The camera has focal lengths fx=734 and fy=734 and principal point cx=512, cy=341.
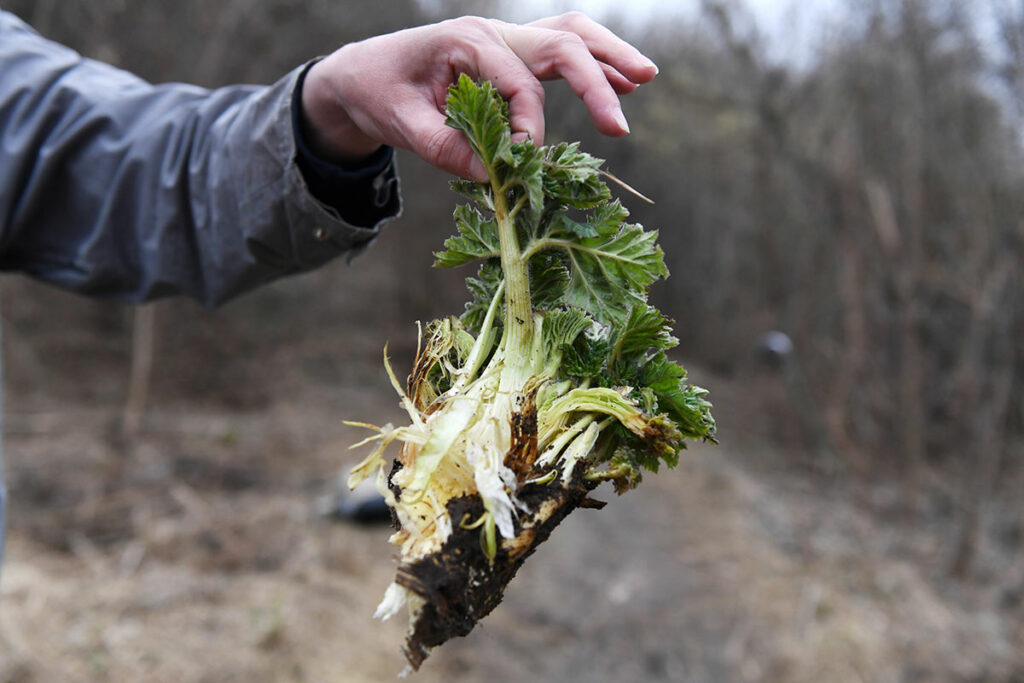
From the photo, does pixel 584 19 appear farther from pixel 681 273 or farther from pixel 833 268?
pixel 681 273

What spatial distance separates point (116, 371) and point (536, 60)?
11.8 metres

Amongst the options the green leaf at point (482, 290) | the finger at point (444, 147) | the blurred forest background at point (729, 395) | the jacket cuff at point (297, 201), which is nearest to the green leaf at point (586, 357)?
the green leaf at point (482, 290)

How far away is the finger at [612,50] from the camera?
186 cm

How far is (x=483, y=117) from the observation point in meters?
1.76

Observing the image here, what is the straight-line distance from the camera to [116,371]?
38.5 feet

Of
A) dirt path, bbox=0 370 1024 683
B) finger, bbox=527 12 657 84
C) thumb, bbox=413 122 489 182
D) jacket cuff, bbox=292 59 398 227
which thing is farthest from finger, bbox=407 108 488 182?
dirt path, bbox=0 370 1024 683

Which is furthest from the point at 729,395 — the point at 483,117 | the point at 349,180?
the point at 483,117

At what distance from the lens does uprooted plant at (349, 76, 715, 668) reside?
5.41ft

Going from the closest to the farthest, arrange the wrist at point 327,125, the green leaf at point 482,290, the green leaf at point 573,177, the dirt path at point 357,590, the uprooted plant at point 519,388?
the uprooted plant at point 519,388 → the green leaf at point 573,177 → the green leaf at point 482,290 → the wrist at point 327,125 → the dirt path at point 357,590

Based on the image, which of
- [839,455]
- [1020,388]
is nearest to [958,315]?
[1020,388]

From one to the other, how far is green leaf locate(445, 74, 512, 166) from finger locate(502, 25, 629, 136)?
17 cm

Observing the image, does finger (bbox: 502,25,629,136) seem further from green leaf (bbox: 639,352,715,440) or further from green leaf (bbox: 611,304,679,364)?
green leaf (bbox: 639,352,715,440)

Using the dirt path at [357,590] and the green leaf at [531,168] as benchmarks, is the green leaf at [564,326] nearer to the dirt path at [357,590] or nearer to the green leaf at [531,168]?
the green leaf at [531,168]

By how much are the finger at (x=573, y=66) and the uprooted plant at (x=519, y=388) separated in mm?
104
